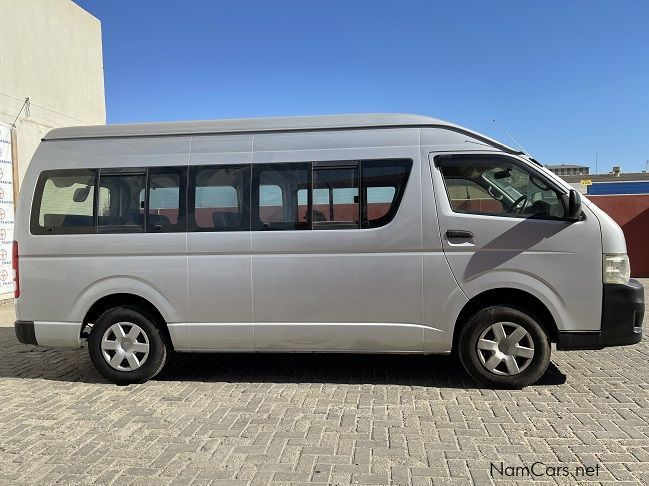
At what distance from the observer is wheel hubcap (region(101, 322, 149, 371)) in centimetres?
488

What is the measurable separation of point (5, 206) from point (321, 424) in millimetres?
8756

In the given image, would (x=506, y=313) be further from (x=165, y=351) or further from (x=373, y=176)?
(x=165, y=351)

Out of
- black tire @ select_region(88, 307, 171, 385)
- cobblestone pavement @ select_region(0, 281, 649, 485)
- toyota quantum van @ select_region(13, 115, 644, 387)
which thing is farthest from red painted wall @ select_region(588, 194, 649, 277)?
black tire @ select_region(88, 307, 171, 385)

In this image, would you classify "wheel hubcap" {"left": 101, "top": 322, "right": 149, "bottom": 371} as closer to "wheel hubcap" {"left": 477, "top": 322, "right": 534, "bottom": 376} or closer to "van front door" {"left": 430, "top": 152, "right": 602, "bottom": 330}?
"van front door" {"left": 430, "top": 152, "right": 602, "bottom": 330}

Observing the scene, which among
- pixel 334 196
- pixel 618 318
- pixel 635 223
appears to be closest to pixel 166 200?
pixel 334 196

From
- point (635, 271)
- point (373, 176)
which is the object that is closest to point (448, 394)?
point (373, 176)

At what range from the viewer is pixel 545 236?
436 cm

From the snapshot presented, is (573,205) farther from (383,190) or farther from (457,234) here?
(383,190)

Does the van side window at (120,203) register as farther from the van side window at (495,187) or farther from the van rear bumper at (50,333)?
the van side window at (495,187)

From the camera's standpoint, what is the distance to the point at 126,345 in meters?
4.90

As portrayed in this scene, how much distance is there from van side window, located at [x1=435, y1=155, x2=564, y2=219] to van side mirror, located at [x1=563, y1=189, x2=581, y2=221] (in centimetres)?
15

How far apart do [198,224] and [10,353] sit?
3536mm

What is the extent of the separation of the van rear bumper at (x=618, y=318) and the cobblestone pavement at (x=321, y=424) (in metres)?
0.50
